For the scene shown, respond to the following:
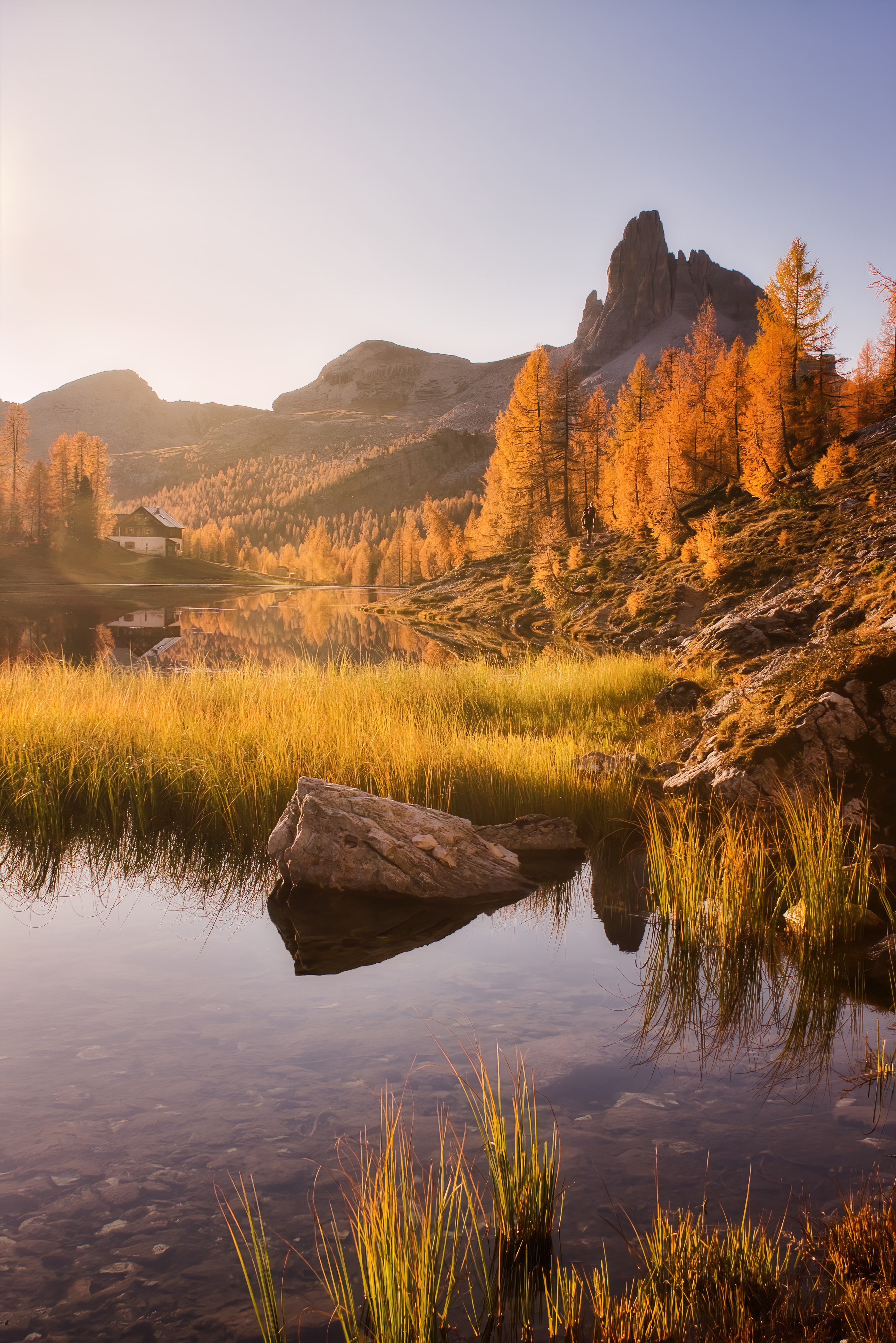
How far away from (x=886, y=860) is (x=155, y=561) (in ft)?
333

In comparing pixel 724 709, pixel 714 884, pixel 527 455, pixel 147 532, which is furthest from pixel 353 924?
pixel 147 532

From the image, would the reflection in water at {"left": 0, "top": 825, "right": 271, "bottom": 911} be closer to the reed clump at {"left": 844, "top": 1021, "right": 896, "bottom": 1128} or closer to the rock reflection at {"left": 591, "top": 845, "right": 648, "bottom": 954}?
the rock reflection at {"left": 591, "top": 845, "right": 648, "bottom": 954}

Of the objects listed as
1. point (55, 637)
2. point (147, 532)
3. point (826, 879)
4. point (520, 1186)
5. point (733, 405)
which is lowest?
point (520, 1186)

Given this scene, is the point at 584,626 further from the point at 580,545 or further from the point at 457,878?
the point at 457,878

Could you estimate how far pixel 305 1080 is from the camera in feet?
14.5

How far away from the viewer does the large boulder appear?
7.49 m

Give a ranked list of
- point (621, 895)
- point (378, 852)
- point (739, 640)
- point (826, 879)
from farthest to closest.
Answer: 1. point (739, 640)
2. point (621, 895)
3. point (378, 852)
4. point (826, 879)

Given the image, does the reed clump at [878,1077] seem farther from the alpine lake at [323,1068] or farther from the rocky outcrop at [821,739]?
the rocky outcrop at [821,739]

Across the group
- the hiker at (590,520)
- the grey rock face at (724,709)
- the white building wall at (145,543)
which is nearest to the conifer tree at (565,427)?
the hiker at (590,520)

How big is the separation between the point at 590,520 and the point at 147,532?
77.1m

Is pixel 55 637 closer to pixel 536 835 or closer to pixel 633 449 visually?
pixel 536 835

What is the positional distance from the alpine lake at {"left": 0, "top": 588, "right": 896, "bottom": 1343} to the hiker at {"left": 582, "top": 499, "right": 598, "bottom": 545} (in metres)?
53.3

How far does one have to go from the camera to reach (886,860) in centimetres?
700

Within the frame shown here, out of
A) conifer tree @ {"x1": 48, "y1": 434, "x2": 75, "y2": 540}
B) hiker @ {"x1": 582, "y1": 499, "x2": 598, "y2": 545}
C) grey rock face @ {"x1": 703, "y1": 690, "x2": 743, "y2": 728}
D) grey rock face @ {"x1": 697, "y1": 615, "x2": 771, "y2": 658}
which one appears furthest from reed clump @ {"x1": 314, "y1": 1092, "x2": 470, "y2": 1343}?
conifer tree @ {"x1": 48, "y1": 434, "x2": 75, "y2": 540}
